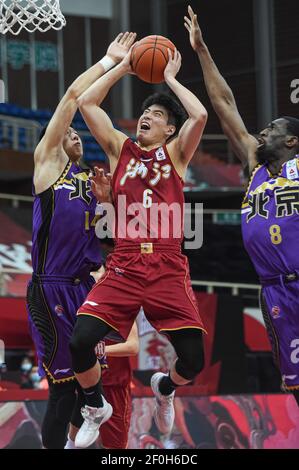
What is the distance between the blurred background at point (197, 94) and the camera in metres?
16.4

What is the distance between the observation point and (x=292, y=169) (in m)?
6.85

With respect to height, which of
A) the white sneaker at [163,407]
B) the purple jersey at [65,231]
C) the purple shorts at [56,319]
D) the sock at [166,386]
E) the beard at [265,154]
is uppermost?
the beard at [265,154]

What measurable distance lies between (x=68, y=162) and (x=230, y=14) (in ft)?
51.4

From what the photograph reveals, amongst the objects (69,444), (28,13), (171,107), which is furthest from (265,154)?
(69,444)

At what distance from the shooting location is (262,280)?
673 centimetres

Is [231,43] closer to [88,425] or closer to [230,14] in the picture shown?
[230,14]

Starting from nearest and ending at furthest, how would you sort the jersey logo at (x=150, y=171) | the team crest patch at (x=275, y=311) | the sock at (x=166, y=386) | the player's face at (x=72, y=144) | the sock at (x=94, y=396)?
the sock at (x=94, y=396), the jersey logo at (x=150, y=171), the team crest patch at (x=275, y=311), the sock at (x=166, y=386), the player's face at (x=72, y=144)

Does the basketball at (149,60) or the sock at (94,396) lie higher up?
the basketball at (149,60)

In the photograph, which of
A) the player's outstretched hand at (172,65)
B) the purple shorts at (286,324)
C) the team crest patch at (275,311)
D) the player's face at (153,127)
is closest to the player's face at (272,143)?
the player's face at (153,127)

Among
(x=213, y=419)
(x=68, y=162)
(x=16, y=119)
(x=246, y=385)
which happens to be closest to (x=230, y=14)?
(x=16, y=119)

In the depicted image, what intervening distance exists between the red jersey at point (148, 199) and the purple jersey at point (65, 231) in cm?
59

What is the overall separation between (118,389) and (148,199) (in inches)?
70.9

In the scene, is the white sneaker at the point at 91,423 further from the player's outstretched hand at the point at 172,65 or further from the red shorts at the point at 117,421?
the player's outstretched hand at the point at 172,65

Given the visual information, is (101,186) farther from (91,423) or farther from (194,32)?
(91,423)
